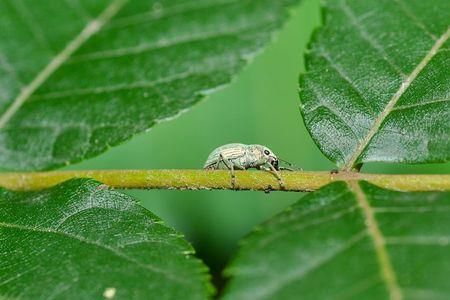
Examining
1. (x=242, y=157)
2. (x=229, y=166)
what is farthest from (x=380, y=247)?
(x=242, y=157)

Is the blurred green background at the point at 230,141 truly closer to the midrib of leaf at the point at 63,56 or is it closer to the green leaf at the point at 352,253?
the midrib of leaf at the point at 63,56

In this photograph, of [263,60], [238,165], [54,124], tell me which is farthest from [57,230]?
[263,60]

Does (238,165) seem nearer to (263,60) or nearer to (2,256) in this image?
(2,256)

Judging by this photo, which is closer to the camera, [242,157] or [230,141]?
[242,157]

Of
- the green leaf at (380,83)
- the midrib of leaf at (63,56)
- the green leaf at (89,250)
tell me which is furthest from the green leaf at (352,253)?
the midrib of leaf at (63,56)

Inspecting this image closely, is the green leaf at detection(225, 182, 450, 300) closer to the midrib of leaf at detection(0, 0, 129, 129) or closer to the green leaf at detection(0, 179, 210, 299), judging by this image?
the green leaf at detection(0, 179, 210, 299)

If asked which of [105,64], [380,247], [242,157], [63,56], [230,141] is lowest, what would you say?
[380,247]

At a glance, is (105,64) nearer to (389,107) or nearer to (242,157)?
(242,157)
